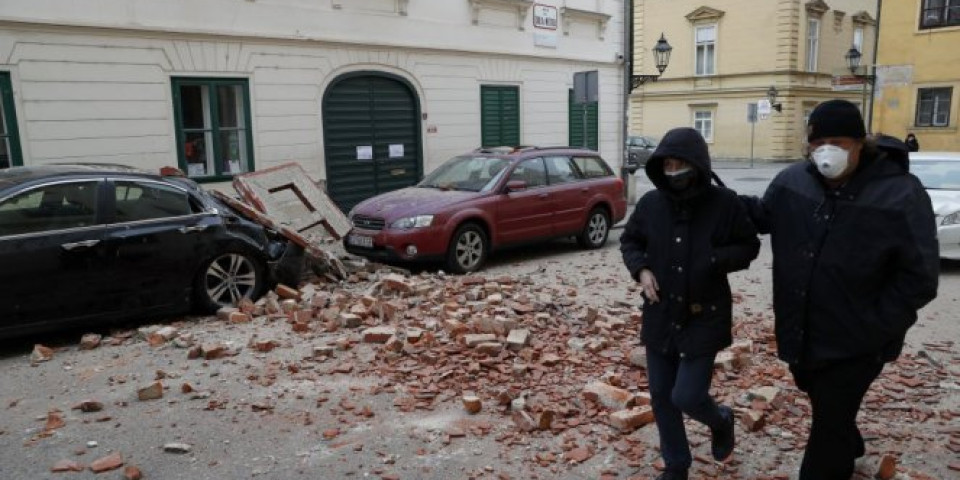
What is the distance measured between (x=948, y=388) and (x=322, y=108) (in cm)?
1024

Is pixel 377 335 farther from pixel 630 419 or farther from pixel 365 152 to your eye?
pixel 365 152

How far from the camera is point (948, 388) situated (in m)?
5.22

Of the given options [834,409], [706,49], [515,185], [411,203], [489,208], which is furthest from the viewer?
[706,49]

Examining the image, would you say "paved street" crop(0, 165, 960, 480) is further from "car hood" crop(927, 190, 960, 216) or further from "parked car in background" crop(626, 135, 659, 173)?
"parked car in background" crop(626, 135, 659, 173)

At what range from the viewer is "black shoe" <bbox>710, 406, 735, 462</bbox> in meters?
3.71

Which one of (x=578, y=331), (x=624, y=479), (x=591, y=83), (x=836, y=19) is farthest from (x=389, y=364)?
(x=836, y=19)

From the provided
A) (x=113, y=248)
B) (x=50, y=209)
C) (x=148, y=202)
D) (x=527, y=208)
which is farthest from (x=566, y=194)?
(x=50, y=209)

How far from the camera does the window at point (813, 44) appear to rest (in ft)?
119

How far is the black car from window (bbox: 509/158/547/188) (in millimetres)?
4011

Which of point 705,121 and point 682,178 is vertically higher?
point 705,121

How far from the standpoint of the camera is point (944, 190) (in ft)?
34.1

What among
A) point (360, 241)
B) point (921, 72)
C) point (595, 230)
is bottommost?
point (595, 230)

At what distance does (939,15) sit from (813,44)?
9100 mm

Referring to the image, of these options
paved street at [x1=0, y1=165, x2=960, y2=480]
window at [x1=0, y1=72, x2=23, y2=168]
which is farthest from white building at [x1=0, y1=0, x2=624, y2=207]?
paved street at [x1=0, y1=165, x2=960, y2=480]
